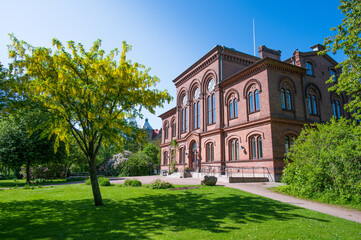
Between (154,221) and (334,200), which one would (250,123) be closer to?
(334,200)

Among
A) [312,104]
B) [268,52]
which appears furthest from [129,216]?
[268,52]

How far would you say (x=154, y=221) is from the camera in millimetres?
6805

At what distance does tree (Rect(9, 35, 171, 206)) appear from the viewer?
843 cm

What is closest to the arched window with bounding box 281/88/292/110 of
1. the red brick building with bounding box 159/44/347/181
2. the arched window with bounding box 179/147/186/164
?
the red brick building with bounding box 159/44/347/181

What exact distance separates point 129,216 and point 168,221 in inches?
57.2

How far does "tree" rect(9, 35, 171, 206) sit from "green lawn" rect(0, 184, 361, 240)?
5.88 ft

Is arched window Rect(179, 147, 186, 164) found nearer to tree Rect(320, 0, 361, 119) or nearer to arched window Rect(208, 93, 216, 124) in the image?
arched window Rect(208, 93, 216, 124)

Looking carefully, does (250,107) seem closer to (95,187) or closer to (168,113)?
(95,187)

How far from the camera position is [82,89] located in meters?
8.55

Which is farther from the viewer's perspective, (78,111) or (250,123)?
(250,123)

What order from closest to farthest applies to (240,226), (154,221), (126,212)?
(240,226), (154,221), (126,212)

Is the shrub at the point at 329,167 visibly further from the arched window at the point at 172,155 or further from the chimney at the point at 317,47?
the arched window at the point at 172,155

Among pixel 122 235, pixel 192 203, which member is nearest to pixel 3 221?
pixel 122 235

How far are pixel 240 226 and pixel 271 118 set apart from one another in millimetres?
15007
